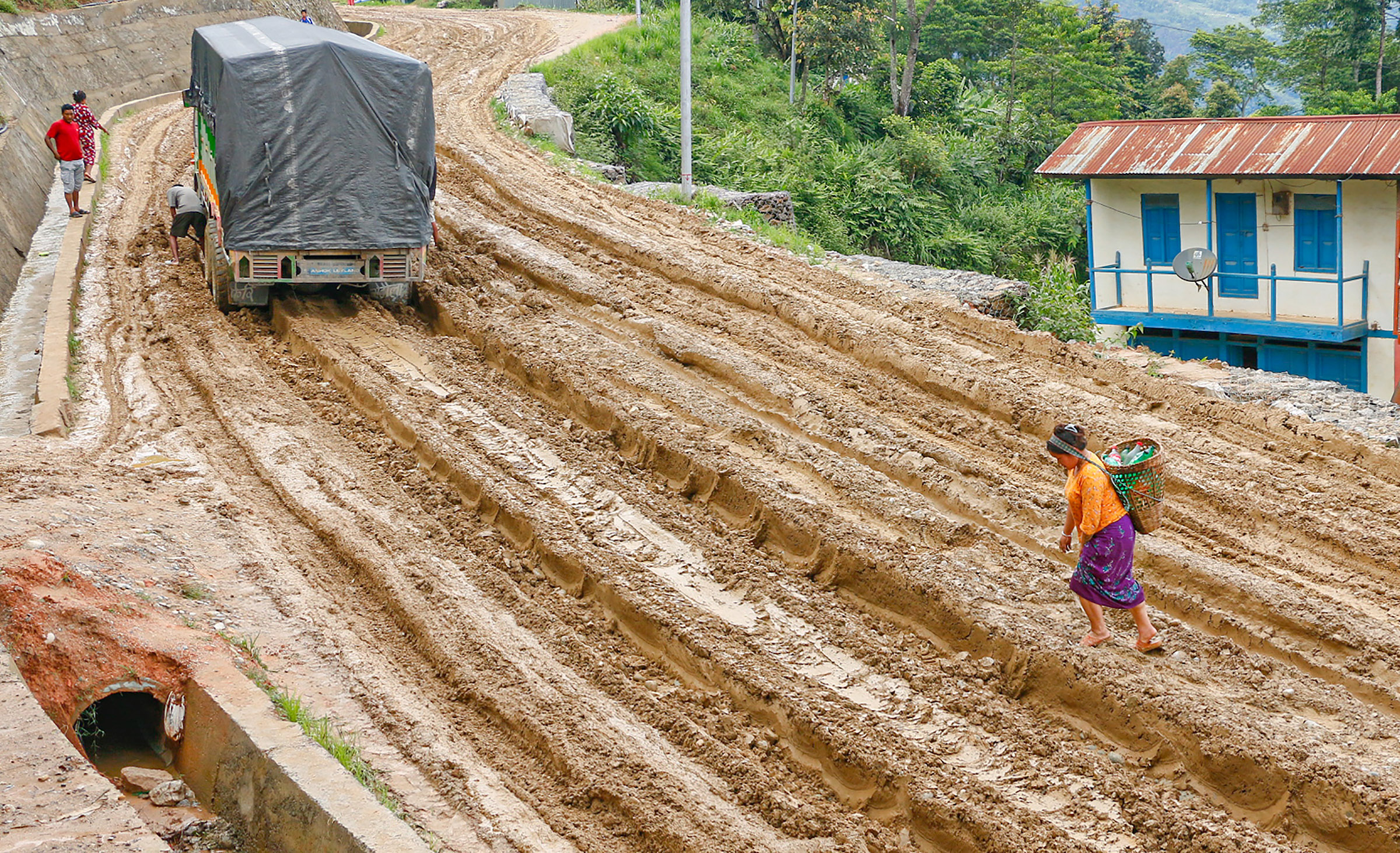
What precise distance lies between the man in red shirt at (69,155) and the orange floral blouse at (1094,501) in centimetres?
1405

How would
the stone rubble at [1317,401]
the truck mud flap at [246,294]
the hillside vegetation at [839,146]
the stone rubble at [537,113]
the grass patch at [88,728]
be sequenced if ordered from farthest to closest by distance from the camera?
the hillside vegetation at [839,146] → the stone rubble at [537,113] → the truck mud flap at [246,294] → the stone rubble at [1317,401] → the grass patch at [88,728]

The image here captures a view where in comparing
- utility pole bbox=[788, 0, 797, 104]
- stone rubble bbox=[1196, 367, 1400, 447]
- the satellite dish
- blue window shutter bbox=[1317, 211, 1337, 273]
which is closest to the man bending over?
stone rubble bbox=[1196, 367, 1400, 447]

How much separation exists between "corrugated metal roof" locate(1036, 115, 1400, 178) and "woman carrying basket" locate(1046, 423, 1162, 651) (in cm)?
1507

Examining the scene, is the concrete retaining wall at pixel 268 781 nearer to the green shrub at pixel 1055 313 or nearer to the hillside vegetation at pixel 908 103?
the green shrub at pixel 1055 313

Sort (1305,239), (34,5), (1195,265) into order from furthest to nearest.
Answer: (34,5)
(1305,239)
(1195,265)

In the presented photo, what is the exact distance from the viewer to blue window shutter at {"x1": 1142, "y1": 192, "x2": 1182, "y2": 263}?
21.9m

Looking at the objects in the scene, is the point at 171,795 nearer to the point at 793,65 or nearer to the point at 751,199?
the point at 751,199

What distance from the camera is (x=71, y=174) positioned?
50.4 feet

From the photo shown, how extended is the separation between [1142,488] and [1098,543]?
15.4 inches

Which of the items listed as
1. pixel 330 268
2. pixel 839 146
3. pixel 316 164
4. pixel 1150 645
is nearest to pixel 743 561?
pixel 1150 645

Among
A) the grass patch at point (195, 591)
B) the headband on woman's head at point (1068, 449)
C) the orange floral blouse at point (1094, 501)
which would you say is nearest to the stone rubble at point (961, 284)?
the headband on woman's head at point (1068, 449)

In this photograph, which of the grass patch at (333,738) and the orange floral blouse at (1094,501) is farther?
the orange floral blouse at (1094,501)

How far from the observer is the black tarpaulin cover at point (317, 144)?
11609 millimetres

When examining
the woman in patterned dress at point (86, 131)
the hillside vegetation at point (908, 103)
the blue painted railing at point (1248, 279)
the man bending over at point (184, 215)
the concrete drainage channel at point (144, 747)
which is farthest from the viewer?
the hillside vegetation at point (908, 103)
